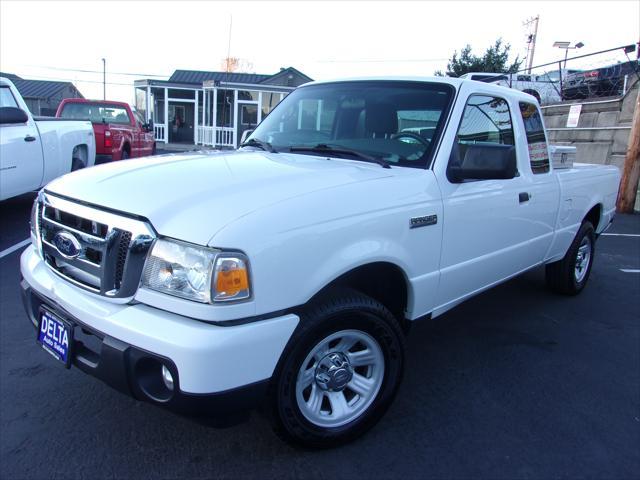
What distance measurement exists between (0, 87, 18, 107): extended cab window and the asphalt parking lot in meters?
3.70

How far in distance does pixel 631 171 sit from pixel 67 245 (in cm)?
1220

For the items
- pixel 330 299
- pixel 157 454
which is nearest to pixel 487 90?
pixel 330 299

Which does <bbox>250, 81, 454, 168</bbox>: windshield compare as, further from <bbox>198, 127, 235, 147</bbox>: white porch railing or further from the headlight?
<bbox>198, 127, 235, 147</bbox>: white porch railing

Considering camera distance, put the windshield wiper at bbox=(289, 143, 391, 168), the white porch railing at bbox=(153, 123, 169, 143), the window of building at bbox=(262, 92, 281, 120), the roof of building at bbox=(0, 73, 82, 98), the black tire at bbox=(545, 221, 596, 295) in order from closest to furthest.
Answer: the windshield wiper at bbox=(289, 143, 391, 168), the black tire at bbox=(545, 221, 596, 295), the window of building at bbox=(262, 92, 281, 120), the white porch railing at bbox=(153, 123, 169, 143), the roof of building at bbox=(0, 73, 82, 98)

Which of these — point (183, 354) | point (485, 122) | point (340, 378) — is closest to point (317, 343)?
point (340, 378)

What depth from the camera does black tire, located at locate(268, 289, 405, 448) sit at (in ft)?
7.06

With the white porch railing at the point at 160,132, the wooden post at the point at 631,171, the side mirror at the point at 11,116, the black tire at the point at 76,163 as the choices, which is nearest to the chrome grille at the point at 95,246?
the side mirror at the point at 11,116

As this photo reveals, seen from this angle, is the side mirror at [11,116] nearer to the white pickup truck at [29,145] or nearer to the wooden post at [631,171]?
the white pickup truck at [29,145]

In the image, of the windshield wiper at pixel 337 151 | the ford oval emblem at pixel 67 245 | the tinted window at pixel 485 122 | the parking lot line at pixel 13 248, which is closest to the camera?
the ford oval emblem at pixel 67 245

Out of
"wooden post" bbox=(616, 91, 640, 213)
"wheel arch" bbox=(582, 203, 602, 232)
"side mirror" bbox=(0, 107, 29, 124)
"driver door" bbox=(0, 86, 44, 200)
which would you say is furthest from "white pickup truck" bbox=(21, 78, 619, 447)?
"wooden post" bbox=(616, 91, 640, 213)

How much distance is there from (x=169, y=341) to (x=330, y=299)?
76 cm

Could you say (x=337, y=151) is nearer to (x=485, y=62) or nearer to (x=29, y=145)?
(x=29, y=145)

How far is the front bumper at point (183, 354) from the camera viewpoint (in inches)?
73.4

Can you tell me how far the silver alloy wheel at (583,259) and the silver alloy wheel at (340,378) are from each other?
11.4 ft
